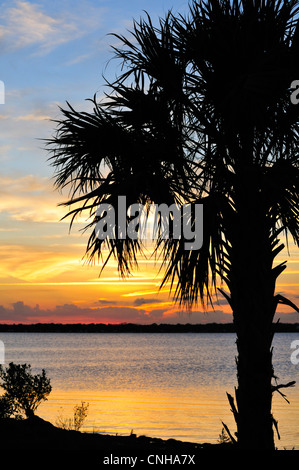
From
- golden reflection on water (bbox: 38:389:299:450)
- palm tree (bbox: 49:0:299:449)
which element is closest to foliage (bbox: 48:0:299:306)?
palm tree (bbox: 49:0:299:449)

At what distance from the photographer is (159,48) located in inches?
282

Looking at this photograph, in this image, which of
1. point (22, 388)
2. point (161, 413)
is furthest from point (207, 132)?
point (161, 413)

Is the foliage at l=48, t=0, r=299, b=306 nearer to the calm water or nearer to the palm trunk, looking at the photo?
the palm trunk

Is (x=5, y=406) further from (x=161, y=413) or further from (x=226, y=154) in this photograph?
(x=161, y=413)

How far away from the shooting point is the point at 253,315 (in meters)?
6.78

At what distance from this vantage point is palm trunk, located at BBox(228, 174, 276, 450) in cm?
666

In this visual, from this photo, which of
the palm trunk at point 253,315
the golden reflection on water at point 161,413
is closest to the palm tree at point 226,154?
the palm trunk at point 253,315

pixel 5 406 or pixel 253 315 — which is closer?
pixel 253 315

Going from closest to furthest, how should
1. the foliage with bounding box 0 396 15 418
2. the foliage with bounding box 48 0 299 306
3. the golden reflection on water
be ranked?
the foliage with bounding box 48 0 299 306
the foliage with bounding box 0 396 15 418
the golden reflection on water

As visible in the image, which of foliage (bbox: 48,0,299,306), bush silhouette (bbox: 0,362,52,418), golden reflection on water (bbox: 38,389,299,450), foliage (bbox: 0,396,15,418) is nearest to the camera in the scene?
foliage (bbox: 48,0,299,306)

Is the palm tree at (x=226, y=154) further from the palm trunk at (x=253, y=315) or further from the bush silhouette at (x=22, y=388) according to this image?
the bush silhouette at (x=22, y=388)

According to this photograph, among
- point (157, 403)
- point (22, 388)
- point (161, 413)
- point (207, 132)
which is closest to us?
point (207, 132)

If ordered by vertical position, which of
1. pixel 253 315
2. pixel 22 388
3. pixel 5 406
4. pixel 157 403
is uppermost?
→ pixel 253 315
